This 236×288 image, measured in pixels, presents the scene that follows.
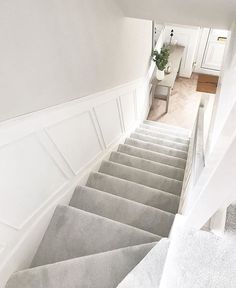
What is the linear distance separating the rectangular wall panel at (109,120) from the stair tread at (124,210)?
761 millimetres

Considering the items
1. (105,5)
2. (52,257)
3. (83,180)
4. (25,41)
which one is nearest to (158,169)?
(83,180)

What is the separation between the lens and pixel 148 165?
9.62 ft

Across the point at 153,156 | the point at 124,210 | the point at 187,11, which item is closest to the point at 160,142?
the point at 153,156

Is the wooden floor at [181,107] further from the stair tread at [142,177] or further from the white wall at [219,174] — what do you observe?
the white wall at [219,174]

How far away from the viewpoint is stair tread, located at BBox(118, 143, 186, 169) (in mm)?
3172

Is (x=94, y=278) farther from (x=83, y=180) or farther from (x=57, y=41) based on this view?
(x=57, y=41)

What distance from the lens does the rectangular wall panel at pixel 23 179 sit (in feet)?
4.52

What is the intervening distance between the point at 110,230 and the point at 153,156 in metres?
1.64

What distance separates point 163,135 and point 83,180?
2.20 meters

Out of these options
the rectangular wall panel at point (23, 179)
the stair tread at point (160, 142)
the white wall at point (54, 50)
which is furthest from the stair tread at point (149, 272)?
the stair tread at point (160, 142)

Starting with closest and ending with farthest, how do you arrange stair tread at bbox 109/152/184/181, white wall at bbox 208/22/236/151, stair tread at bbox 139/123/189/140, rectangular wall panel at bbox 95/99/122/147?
white wall at bbox 208/22/236/151
rectangular wall panel at bbox 95/99/122/147
stair tread at bbox 109/152/184/181
stair tread at bbox 139/123/189/140

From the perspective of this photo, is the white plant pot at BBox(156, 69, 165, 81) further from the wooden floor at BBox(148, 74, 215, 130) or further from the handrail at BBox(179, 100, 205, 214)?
the handrail at BBox(179, 100, 205, 214)

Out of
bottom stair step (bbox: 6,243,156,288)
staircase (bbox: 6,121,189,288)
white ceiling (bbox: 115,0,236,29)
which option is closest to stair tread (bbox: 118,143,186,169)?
staircase (bbox: 6,121,189,288)

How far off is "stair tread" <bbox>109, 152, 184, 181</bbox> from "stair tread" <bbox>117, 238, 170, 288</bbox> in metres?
1.63
